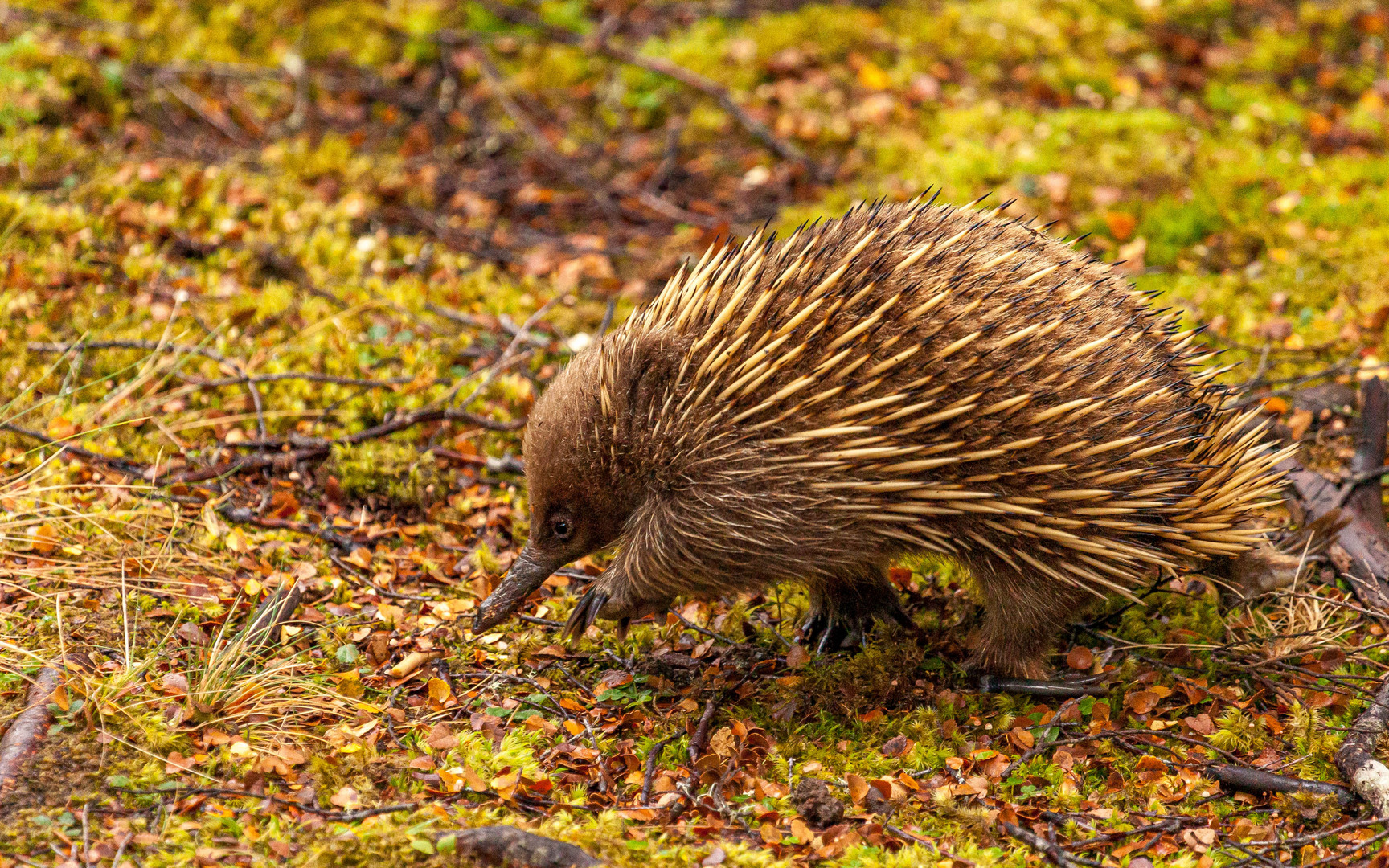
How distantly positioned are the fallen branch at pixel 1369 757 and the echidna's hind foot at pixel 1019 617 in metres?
0.96

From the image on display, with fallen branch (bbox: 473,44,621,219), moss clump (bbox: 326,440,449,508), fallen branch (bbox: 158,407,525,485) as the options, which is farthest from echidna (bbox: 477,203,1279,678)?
fallen branch (bbox: 473,44,621,219)

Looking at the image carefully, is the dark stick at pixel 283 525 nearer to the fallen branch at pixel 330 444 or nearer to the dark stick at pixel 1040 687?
the fallen branch at pixel 330 444

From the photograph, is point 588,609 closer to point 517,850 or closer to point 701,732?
point 701,732

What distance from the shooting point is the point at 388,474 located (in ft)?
18.9

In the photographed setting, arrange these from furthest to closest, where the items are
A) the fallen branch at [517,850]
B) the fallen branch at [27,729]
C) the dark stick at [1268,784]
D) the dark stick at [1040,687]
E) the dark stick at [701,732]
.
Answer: the dark stick at [1040,687]
the dark stick at [701,732]
the dark stick at [1268,784]
the fallen branch at [27,729]
the fallen branch at [517,850]

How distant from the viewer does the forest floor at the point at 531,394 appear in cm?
394

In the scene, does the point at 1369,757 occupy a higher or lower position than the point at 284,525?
higher

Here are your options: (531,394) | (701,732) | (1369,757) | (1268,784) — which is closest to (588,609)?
(701,732)

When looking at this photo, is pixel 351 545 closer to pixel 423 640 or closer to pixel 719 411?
pixel 423 640

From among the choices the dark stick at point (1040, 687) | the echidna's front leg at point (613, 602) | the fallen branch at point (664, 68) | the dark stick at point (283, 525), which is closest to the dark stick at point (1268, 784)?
the dark stick at point (1040, 687)

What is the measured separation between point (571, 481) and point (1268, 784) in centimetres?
260

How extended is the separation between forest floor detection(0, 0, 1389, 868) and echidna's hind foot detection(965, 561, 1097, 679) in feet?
0.50

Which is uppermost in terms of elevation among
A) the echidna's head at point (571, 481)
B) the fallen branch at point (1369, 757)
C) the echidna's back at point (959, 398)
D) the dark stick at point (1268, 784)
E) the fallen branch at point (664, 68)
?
the fallen branch at point (664, 68)

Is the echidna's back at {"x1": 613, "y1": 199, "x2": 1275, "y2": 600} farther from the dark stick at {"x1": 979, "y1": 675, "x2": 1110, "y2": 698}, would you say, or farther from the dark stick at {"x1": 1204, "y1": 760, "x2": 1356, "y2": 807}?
the dark stick at {"x1": 1204, "y1": 760, "x2": 1356, "y2": 807}
